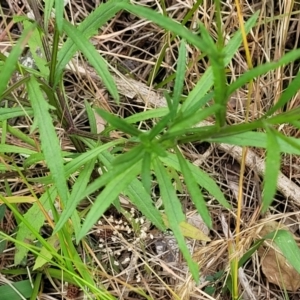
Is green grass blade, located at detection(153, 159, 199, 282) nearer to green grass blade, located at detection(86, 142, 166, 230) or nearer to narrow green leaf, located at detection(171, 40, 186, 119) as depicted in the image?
narrow green leaf, located at detection(171, 40, 186, 119)

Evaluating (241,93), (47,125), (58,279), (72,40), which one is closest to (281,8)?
(241,93)

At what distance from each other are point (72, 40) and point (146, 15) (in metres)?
0.48

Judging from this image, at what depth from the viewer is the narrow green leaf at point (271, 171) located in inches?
38.8

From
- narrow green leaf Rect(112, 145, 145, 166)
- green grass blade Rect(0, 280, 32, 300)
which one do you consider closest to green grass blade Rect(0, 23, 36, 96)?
narrow green leaf Rect(112, 145, 145, 166)

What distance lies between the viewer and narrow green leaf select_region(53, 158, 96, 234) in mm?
1486

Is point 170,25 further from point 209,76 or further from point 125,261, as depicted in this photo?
point 125,261

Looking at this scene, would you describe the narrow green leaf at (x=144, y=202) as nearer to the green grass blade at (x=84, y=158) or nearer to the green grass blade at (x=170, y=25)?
the green grass blade at (x=84, y=158)

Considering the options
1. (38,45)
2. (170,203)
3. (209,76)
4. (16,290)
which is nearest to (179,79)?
(209,76)

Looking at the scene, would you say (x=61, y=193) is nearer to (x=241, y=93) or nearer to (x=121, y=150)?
(x=121, y=150)

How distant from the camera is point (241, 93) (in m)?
2.24

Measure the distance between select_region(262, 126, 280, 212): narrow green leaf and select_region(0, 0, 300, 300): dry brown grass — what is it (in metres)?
0.96

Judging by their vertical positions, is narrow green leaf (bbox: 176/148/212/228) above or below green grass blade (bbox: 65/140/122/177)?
above

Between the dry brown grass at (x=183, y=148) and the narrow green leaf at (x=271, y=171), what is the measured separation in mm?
958

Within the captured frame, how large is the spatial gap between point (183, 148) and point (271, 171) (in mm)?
1183
